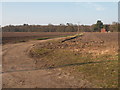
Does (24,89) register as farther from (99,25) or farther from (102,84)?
(99,25)

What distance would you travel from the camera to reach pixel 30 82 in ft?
22.1

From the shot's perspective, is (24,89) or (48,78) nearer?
(24,89)

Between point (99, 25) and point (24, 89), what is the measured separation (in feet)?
434

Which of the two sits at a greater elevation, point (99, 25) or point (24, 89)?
point (99, 25)

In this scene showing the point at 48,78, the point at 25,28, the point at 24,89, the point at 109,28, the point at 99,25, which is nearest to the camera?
the point at 24,89

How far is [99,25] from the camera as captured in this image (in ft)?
437

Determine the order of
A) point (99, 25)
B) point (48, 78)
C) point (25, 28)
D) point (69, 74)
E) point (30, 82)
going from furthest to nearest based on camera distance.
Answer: point (25, 28)
point (99, 25)
point (69, 74)
point (48, 78)
point (30, 82)

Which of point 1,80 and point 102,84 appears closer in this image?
point 102,84

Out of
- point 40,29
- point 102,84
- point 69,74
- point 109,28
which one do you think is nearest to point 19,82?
point 69,74

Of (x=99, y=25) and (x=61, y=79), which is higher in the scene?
(x=99, y=25)

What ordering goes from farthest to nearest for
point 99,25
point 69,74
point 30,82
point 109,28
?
point 99,25 < point 109,28 < point 69,74 < point 30,82

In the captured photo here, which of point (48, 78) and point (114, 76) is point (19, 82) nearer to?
point (48, 78)

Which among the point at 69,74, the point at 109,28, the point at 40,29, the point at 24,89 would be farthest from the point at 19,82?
the point at 40,29

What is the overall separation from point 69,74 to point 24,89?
2589mm
